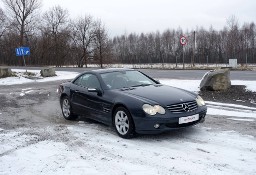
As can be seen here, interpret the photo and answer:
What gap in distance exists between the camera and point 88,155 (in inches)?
225

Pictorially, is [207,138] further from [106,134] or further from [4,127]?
[4,127]

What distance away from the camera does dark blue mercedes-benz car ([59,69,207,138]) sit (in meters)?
6.33

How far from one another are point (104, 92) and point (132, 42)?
95339 millimetres

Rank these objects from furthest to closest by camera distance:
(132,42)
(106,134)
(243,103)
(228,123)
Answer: (132,42) < (243,103) < (228,123) < (106,134)

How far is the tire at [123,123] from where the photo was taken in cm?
657

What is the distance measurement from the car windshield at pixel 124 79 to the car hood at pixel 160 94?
364 mm

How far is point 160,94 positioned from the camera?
6.89 m

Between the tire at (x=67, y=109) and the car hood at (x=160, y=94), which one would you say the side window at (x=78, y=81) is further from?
the car hood at (x=160, y=94)

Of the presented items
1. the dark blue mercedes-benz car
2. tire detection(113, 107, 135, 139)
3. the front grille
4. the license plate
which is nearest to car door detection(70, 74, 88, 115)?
the dark blue mercedes-benz car

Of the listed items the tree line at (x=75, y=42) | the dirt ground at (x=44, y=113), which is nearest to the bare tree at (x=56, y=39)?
the tree line at (x=75, y=42)

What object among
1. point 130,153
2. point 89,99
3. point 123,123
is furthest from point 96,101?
point 130,153

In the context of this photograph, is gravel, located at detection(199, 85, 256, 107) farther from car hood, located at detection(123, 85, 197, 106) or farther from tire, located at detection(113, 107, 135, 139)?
tire, located at detection(113, 107, 135, 139)

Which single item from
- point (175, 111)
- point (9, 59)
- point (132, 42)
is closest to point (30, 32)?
point (9, 59)

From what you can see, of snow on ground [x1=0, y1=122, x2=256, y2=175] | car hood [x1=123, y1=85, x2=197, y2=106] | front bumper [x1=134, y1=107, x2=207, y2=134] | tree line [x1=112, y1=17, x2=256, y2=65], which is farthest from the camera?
tree line [x1=112, y1=17, x2=256, y2=65]
